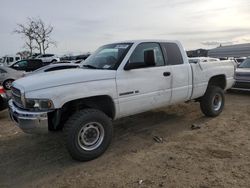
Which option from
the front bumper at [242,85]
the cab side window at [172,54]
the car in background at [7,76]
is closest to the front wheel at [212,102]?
the cab side window at [172,54]

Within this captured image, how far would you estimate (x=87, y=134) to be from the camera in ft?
15.0

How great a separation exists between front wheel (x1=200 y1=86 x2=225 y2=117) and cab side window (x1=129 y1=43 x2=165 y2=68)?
1.76m

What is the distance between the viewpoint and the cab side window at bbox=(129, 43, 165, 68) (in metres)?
5.11

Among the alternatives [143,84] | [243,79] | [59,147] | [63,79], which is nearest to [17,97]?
[63,79]

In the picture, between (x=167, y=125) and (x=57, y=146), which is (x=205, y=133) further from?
(x=57, y=146)

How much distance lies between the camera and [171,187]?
11.8 ft

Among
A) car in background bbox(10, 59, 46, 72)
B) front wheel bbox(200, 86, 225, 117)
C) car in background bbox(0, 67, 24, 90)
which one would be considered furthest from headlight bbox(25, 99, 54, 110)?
car in background bbox(10, 59, 46, 72)

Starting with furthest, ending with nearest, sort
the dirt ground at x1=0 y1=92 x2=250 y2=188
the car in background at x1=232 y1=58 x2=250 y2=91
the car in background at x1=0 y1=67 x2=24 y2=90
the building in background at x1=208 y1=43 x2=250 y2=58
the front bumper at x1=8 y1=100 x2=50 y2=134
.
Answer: the building in background at x1=208 y1=43 x2=250 y2=58 < the car in background at x1=0 y1=67 x2=24 y2=90 < the car in background at x1=232 y1=58 x2=250 y2=91 < the front bumper at x1=8 y1=100 x2=50 y2=134 < the dirt ground at x1=0 y1=92 x2=250 y2=188

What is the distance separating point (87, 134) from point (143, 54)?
187 centimetres

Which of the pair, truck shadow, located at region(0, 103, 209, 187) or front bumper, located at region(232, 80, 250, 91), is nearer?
truck shadow, located at region(0, 103, 209, 187)

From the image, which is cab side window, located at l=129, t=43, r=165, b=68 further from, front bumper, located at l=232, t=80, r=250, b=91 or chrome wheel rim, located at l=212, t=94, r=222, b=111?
front bumper, located at l=232, t=80, r=250, b=91

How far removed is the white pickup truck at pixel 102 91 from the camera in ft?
13.7

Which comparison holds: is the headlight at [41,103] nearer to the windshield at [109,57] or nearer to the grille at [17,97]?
the grille at [17,97]

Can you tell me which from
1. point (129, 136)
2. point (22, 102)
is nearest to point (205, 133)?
point (129, 136)
